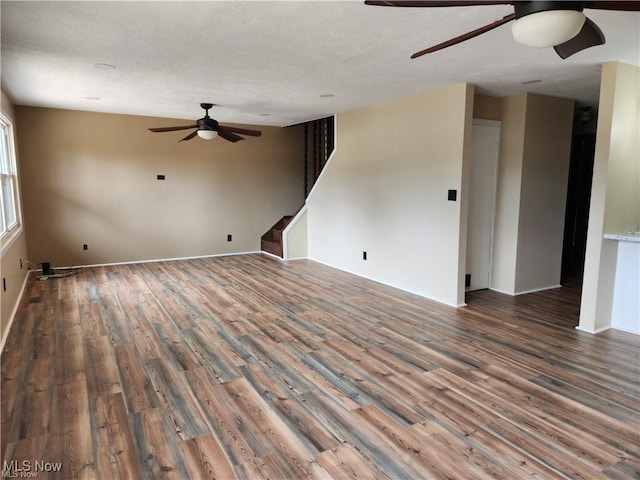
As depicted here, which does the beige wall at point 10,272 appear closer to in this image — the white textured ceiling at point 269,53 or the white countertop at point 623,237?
the white textured ceiling at point 269,53

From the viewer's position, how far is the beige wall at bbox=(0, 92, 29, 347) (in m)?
3.60

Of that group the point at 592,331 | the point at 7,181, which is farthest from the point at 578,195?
the point at 7,181

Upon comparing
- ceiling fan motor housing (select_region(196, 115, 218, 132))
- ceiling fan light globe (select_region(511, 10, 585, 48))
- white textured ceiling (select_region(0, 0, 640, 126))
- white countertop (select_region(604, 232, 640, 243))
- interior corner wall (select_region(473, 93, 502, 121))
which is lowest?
white countertop (select_region(604, 232, 640, 243))

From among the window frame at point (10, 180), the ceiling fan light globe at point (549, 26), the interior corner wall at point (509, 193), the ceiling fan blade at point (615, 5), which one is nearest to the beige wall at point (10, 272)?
the window frame at point (10, 180)

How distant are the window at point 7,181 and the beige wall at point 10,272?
0.13 metres

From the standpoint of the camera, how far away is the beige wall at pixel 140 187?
6102mm

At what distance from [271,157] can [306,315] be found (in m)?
4.41

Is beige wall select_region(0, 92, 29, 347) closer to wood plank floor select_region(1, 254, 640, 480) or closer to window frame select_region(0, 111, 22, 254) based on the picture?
window frame select_region(0, 111, 22, 254)

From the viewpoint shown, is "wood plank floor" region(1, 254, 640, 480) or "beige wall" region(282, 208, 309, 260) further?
"beige wall" region(282, 208, 309, 260)

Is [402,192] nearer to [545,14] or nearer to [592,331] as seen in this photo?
[592,331]

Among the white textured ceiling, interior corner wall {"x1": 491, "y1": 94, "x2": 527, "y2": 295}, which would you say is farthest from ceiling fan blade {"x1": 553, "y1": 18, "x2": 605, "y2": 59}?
interior corner wall {"x1": 491, "y1": 94, "x2": 527, "y2": 295}

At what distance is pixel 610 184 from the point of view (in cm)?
359

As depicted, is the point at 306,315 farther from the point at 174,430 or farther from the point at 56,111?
the point at 56,111

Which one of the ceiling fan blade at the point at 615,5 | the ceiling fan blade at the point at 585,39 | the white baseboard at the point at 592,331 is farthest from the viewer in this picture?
the white baseboard at the point at 592,331
